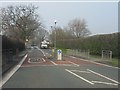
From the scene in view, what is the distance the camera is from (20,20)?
257 ft

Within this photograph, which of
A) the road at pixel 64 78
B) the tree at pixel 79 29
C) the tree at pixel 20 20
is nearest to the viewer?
the road at pixel 64 78

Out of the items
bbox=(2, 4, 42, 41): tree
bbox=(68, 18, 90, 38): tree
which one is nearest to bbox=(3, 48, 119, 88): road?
bbox=(2, 4, 42, 41): tree

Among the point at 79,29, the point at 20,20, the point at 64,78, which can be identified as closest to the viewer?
the point at 64,78

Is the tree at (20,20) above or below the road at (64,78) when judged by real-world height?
above

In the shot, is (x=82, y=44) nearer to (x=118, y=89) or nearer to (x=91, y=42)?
(x=91, y=42)

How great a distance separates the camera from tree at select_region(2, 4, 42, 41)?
7562cm

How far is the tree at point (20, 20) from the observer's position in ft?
248

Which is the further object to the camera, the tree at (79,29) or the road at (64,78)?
the tree at (79,29)

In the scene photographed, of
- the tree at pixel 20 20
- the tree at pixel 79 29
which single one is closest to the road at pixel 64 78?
the tree at pixel 20 20

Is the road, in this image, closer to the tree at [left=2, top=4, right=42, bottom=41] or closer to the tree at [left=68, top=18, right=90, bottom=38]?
the tree at [left=2, top=4, right=42, bottom=41]

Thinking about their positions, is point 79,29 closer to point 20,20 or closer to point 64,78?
point 20,20

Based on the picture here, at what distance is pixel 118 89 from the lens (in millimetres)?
12031

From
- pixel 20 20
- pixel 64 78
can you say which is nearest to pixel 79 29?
pixel 20 20

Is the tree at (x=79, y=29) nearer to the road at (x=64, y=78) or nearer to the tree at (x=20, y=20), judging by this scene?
the tree at (x=20, y=20)
